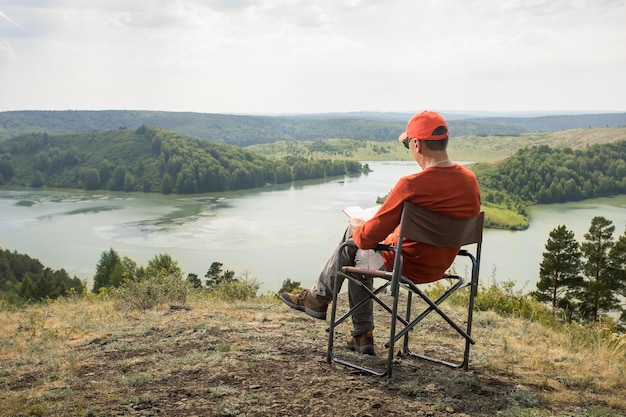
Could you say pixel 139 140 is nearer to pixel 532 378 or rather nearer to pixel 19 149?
pixel 19 149

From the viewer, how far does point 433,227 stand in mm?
3156

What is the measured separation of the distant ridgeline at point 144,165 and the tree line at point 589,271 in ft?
248

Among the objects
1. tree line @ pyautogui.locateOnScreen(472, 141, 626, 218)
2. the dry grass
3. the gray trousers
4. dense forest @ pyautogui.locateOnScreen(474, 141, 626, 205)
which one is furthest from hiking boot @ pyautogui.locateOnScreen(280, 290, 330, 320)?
dense forest @ pyautogui.locateOnScreen(474, 141, 626, 205)

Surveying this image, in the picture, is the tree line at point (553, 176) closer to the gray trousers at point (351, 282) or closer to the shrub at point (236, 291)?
the shrub at point (236, 291)

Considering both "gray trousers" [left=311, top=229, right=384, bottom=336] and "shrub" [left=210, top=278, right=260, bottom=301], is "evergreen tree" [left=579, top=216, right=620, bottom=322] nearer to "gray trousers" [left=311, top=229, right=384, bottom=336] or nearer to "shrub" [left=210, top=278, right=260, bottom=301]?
"shrub" [left=210, top=278, right=260, bottom=301]

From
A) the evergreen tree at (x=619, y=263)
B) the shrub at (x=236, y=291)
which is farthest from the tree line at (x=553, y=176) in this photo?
the shrub at (x=236, y=291)

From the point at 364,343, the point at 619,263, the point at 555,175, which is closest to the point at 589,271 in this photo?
the point at 619,263

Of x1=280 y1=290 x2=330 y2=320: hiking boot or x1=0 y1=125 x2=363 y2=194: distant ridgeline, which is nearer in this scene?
x1=280 y1=290 x2=330 y2=320: hiking boot

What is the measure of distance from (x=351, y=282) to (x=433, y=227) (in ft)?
2.51

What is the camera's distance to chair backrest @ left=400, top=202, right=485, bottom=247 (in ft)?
10.2

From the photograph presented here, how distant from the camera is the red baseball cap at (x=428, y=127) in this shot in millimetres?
3213

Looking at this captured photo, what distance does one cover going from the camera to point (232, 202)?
7812 cm

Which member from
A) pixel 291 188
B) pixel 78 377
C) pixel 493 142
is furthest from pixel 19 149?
pixel 78 377

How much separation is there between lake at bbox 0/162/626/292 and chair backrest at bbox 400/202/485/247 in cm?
3259
